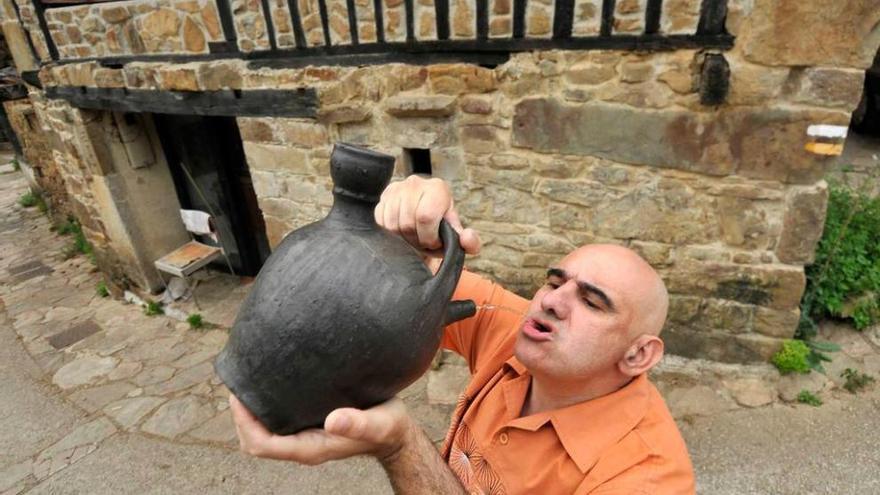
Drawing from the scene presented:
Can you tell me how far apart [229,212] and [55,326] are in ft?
6.57

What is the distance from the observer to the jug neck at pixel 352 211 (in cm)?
112

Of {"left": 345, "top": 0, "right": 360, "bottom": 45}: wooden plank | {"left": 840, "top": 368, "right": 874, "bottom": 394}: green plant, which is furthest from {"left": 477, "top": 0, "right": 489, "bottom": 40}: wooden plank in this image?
{"left": 840, "top": 368, "right": 874, "bottom": 394}: green plant

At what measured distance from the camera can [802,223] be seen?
2.69 meters

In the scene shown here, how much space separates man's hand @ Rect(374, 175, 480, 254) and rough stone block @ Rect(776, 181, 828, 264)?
7.18 feet

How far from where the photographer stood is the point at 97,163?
4.67m

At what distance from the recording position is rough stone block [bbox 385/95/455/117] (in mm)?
3004

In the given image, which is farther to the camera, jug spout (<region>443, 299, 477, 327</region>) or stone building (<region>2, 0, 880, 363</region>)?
stone building (<region>2, 0, 880, 363</region>)

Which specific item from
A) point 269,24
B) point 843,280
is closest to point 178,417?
point 269,24

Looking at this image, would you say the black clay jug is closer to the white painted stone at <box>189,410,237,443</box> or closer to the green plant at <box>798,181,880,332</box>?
the white painted stone at <box>189,410,237,443</box>

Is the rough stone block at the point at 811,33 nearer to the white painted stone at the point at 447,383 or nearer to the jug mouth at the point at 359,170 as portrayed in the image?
the jug mouth at the point at 359,170

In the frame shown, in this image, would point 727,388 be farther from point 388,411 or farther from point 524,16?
point 388,411

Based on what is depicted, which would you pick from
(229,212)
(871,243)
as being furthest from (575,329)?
(229,212)

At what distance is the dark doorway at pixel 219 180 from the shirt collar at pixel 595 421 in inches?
172

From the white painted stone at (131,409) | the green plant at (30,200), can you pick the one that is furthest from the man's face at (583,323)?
the green plant at (30,200)
